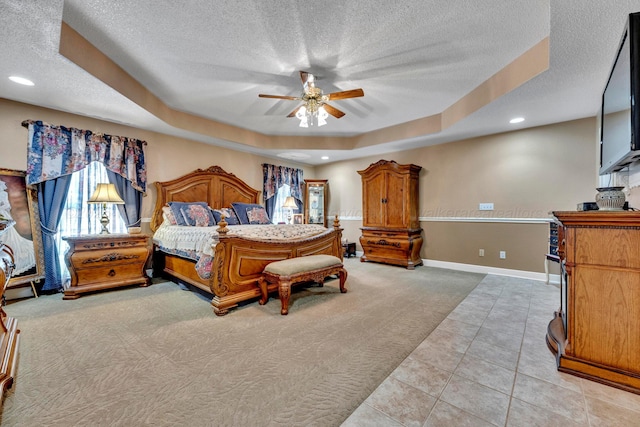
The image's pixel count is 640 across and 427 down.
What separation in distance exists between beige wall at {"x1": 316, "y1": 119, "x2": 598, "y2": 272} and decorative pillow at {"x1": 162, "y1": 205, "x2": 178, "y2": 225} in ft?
14.0

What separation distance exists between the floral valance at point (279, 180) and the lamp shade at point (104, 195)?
108 inches

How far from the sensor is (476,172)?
4.44m

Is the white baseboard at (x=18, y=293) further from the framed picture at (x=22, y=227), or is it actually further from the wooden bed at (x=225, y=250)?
the wooden bed at (x=225, y=250)

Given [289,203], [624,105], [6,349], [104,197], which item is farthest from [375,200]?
[6,349]

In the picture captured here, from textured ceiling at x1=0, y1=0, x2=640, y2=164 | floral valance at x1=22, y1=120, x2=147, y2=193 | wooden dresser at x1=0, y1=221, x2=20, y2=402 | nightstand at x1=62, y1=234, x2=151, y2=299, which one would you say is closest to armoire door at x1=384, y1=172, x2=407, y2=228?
textured ceiling at x1=0, y1=0, x2=640, y2=164

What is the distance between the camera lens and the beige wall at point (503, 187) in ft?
11.9

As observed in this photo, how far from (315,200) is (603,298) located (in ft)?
17.7

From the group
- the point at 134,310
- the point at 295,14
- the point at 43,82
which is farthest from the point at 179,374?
the point at 43,82

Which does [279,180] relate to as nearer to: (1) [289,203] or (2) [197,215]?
(1) [289,203]

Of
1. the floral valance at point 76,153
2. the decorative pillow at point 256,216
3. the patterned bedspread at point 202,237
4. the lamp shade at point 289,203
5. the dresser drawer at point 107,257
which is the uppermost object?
the floral valance at point 76,153

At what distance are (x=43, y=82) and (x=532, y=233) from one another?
628cm

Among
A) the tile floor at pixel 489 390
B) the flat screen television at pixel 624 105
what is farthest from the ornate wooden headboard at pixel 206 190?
the flat screen television at pixel 624 105

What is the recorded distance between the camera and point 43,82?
255 centimetres

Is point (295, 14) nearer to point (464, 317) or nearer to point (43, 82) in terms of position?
point (43, 82)
